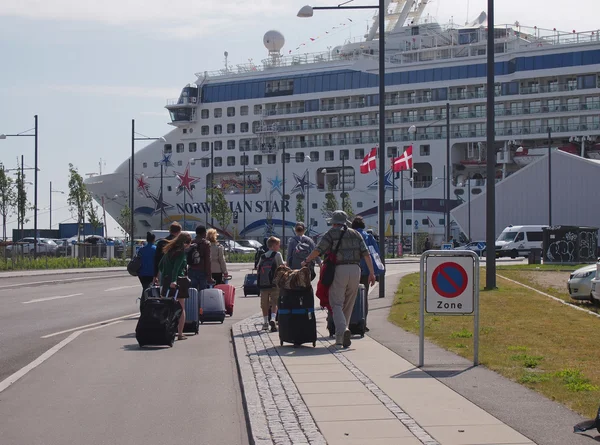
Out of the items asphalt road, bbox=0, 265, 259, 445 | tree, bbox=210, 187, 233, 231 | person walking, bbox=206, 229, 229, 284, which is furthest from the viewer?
tree, bbox=210, 187, 233, 231

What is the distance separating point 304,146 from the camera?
79.2 meters

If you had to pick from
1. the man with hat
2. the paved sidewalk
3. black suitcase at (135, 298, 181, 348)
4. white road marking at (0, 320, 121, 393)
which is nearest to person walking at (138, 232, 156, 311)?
white road marking at (0, 320, 121, 393)

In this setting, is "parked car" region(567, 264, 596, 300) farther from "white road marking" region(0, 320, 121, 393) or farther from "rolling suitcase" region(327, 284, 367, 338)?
"white road marking" region(0, 320, 121, 393)

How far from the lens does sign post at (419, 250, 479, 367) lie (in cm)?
1024

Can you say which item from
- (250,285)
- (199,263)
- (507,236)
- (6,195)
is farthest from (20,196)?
(199,263)

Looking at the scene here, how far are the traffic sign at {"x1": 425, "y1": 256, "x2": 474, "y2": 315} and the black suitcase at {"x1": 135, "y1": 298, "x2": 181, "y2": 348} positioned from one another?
4113mm

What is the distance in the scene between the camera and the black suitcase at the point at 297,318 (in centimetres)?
1230

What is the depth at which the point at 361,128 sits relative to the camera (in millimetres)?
76375

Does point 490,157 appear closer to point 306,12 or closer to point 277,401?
point 306,12

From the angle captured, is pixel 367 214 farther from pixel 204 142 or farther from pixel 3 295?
pixel 3 295

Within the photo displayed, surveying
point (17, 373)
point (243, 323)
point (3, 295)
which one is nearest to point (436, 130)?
point (3, 295)

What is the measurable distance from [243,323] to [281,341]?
3.84m

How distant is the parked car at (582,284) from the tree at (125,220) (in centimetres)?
6765

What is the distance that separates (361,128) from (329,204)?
692 centimetres
